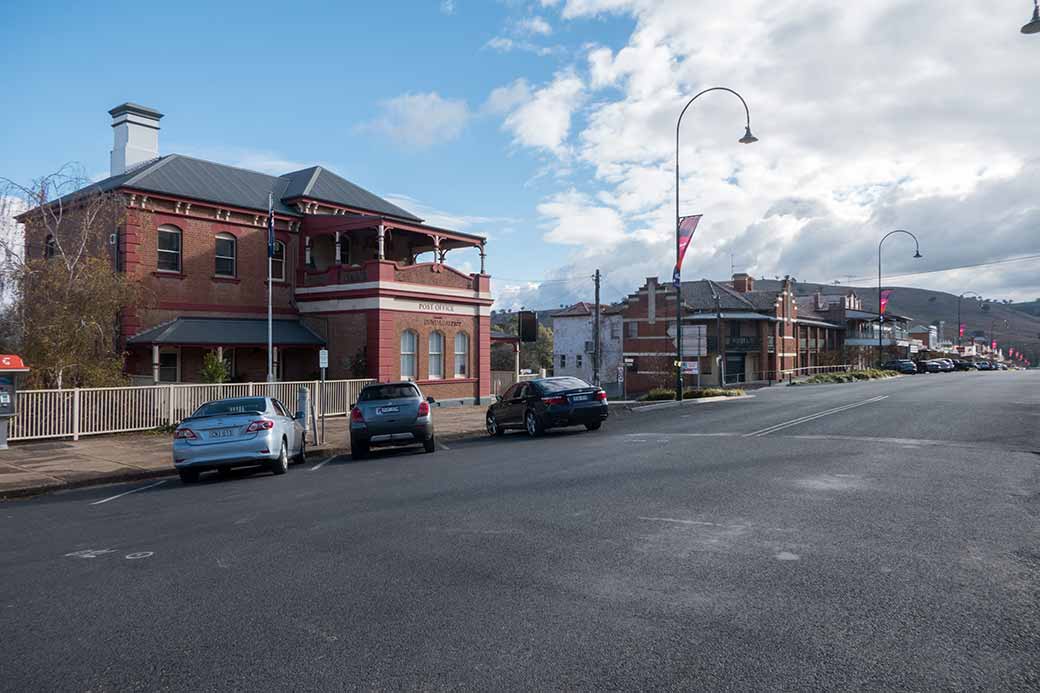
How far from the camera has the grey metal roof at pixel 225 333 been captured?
81.1ft

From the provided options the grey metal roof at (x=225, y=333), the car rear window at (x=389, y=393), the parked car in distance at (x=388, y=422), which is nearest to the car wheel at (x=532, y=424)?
the parked car in distance at (x=388, y=422)

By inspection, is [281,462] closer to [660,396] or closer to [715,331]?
[660,396]

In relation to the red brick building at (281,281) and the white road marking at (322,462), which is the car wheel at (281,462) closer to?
the white road marking at (322,462)

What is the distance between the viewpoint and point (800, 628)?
190 inches

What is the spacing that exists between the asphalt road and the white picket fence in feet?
22.4

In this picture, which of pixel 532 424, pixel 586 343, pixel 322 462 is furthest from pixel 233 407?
pixel 586 343

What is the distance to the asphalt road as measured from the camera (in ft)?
14.2

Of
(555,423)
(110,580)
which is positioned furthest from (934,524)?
(555,423)

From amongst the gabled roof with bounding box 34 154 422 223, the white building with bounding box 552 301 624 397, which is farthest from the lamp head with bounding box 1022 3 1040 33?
the white building with bounding box 552 301 624 397

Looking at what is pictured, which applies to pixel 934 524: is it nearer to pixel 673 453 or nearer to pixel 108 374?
pixel 673 453

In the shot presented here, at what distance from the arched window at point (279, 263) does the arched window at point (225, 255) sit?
1632 mm

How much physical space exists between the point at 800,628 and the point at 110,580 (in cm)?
565

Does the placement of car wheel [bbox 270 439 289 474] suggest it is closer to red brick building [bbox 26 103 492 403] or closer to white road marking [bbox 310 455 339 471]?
white road marking [bbox 310 455 339 471]

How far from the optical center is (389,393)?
54.4ft
